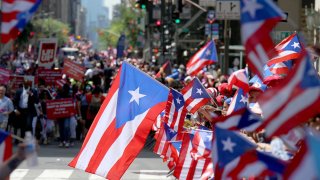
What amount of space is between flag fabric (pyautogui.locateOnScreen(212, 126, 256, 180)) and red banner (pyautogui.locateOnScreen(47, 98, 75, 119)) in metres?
15.4

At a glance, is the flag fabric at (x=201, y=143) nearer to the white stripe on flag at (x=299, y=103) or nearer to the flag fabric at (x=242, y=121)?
the flag fabric at (x=242, y=121)

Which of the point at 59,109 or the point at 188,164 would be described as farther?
the point at 59,109

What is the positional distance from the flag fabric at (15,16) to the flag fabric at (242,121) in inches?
64.3

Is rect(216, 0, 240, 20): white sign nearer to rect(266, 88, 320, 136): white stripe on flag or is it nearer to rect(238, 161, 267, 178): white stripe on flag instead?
rect(238, 161, 267, 178): white stripe on flag

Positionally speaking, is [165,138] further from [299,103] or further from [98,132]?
[299,103]

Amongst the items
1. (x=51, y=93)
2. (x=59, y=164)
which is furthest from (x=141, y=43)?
(x=59, y=164)

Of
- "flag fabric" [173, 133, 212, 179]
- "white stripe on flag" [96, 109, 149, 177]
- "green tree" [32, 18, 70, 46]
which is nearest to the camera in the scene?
"white stripe on flag" [96, 109, 149, 177]

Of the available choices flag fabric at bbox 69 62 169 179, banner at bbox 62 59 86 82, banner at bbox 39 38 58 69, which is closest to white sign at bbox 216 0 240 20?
banner at bbox 39 38 58 69

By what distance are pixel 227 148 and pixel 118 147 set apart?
12.8ft

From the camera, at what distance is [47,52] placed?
30.4 metres

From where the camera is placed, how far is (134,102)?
36.9ft

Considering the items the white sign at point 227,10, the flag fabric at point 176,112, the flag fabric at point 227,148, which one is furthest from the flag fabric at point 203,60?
the flag fabric at point 227,148

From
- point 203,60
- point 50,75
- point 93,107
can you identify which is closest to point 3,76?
point 93,107

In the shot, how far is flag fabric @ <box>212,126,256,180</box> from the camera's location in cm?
688
